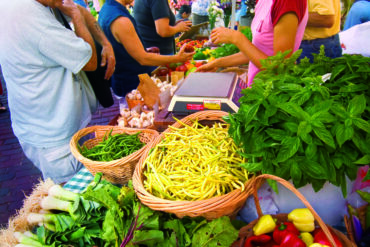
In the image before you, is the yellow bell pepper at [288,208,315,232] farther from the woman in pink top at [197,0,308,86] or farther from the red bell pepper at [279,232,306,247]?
the woman in pink top at [197,0,308,86]

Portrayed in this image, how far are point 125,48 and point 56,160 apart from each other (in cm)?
162

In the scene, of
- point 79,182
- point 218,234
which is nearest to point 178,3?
point 79,182

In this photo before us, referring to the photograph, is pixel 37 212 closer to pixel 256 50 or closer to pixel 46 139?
pixel 46 139

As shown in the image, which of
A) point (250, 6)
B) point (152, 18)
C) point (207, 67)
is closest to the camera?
point (207, 67)

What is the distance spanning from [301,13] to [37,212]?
2495 mm

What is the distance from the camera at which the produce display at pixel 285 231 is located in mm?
1274

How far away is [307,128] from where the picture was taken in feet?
3.90

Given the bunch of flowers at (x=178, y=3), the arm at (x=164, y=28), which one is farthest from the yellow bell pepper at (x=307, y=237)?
the bunch of flowers at (x=178, y=3)

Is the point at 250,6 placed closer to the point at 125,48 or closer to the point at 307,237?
the point at 125,48

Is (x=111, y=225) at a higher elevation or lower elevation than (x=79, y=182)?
higher

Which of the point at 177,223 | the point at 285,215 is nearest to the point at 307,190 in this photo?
the point at 285,215

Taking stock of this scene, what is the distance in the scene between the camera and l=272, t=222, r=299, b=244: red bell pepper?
1276mm

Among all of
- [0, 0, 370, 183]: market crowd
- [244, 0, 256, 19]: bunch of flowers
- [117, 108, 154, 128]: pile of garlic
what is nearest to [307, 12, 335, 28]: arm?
[0, 0, 370, 183]: market crowd

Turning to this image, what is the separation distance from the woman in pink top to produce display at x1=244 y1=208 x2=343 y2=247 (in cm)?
139
